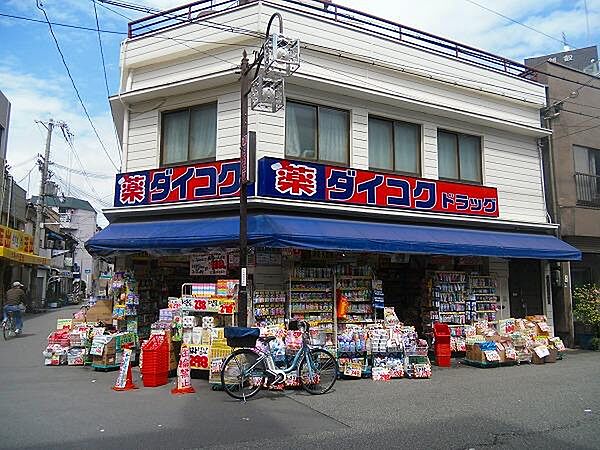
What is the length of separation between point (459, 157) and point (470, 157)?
1.52 ft

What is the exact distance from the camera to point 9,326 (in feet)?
55.5

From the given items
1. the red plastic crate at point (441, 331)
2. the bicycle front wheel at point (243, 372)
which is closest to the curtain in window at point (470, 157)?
the red plastic crate at point (441, 331)

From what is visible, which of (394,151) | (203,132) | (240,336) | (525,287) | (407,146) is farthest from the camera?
(525,287)

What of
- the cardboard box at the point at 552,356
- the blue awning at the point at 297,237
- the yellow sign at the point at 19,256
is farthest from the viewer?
the yellow sign at the point at 19,256

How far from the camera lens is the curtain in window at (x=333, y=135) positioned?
40.3 ft

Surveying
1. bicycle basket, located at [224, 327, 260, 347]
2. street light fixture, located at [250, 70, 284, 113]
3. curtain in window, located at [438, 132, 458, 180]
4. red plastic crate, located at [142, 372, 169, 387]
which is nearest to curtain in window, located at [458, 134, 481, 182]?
curtain in window, located at [438, 132, 458, 180]

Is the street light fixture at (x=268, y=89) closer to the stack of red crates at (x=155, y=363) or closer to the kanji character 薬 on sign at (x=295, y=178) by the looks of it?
the kanji character 薬 on sign at (x=295, y=178)

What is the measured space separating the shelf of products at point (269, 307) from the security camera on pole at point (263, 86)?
4.05ft

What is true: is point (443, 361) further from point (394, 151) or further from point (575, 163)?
point (575, 163)

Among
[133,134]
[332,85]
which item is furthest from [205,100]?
[332,85]

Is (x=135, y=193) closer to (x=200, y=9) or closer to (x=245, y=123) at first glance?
(x=245, y=123)

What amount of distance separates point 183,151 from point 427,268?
289 inches

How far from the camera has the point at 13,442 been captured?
6000mm

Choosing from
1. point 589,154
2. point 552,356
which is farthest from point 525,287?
point 589,154
